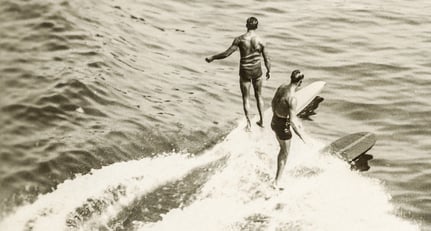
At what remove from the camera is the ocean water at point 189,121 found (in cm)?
1030

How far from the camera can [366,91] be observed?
1666 cm

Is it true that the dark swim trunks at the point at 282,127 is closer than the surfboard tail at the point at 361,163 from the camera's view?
Yes

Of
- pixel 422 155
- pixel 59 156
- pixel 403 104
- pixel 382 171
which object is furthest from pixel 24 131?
pixel 403 104

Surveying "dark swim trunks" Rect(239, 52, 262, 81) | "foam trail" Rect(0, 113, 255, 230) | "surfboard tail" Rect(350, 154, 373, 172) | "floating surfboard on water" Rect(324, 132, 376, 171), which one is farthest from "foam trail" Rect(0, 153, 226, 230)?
"surfboard tail" Rect(350, 154, 373, 172)

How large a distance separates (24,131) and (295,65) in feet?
28.5

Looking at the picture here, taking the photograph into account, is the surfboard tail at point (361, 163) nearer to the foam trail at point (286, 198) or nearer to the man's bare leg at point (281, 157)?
the foam trail at point (286, 198)

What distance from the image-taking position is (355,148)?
42.4 feet

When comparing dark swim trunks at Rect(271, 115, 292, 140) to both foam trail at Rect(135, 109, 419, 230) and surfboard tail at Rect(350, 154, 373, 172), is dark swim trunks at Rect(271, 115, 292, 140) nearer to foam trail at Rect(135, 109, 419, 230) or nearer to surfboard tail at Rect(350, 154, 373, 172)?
foam trail at Rect(135, 109, 419, 230)

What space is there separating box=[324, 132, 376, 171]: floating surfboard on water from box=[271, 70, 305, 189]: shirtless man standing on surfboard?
223 centimetres

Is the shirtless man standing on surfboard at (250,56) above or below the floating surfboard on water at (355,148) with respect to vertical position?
above

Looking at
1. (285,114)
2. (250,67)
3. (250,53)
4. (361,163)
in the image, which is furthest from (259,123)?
(361,163)

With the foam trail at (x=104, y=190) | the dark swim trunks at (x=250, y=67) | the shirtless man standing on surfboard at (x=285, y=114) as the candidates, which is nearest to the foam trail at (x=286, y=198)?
the shirtless man standing on surfboard at (x=285, y=114)

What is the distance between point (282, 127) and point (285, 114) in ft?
0.94

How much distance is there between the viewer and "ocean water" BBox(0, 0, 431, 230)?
1030cm
